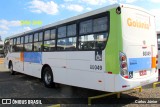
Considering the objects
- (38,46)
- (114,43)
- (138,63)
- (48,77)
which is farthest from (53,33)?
(138,63)

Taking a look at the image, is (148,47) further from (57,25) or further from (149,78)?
(57,25)

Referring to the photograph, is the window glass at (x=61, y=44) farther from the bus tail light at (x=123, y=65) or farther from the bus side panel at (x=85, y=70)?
the bus tail light at (x=123, y=65)

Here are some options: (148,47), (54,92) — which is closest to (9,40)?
(54,92)

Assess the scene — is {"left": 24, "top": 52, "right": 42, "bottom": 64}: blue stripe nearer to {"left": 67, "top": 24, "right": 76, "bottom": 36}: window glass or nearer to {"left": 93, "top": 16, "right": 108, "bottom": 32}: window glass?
{"left": 67, "top": 24, "right": 76, "bottom": 36}: window glass

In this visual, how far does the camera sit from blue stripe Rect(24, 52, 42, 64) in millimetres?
11516

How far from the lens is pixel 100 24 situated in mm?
7301

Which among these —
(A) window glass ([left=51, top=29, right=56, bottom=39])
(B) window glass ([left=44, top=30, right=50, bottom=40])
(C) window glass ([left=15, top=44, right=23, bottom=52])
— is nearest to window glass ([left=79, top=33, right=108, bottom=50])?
(A) window glass ([left=51, top=29, right=56, bottom=39])

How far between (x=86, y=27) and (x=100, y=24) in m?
0.72

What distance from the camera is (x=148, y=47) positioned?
7.90 meters

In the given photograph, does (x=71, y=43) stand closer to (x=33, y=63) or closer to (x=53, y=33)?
(x=53, y=33)

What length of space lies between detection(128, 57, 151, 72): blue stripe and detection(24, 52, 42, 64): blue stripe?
18.1ft

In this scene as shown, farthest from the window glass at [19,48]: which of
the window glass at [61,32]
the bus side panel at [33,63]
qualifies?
the window glass at [61,32]

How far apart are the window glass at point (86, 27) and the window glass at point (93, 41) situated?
0.17 meters

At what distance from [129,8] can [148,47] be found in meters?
1.59
